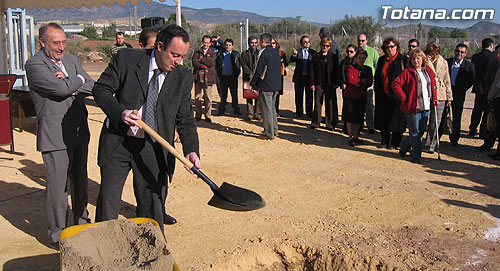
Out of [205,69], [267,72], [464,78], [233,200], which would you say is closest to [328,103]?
[267,72]

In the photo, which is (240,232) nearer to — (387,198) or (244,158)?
(387,198)

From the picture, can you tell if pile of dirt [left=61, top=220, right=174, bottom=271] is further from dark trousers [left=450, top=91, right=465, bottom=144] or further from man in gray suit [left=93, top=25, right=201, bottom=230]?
dark trousers [left=450, top=91, right=465, bottom=144]

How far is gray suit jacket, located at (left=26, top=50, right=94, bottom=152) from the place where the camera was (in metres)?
4.53

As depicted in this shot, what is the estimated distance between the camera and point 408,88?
8070mm

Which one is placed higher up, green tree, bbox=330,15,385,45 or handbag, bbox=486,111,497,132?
green tree, bbox=330,15,385,45

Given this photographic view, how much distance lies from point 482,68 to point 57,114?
814cm

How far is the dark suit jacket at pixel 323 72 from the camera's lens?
10367 millimetres

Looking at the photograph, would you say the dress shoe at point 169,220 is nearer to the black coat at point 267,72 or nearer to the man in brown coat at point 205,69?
the black coat at point 267,72

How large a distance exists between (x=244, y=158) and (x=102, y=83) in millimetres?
4797

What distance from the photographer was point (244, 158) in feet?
27.8

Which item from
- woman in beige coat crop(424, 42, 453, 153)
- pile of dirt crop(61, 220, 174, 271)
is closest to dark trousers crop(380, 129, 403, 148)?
woman in beige coat crop(424, 42, 453, 153)

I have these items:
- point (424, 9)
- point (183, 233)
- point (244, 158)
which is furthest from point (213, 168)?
point (424, 9)

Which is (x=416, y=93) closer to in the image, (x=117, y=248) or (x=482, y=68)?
(x=482, y=68)

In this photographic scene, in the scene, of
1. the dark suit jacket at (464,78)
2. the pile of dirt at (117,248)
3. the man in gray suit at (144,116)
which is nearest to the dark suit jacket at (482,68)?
the dark suit jacket at (464,78)
